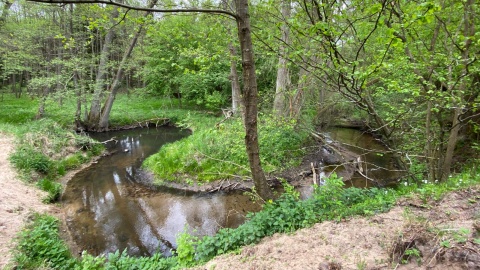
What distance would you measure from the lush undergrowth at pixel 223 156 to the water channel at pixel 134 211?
2.93 ft

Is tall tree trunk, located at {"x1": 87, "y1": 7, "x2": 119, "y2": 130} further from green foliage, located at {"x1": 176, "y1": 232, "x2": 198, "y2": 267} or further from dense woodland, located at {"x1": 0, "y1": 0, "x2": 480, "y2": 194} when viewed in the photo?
green foliage, located at {"x1": 176, "y1": 232, "x2": 198, "y2": 267}

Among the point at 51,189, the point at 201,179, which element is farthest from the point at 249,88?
the point at 51,189

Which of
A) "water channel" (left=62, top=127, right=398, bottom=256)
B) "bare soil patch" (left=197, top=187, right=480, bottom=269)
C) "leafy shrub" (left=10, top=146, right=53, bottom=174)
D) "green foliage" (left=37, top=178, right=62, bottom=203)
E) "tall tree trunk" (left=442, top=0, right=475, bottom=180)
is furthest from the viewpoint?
"leafy shrub" (left=10, top=146, right=53, bottom=174)

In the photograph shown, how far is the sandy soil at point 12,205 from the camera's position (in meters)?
4.92

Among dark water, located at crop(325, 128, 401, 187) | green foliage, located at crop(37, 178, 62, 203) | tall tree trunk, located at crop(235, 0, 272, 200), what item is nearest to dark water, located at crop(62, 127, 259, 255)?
green foliage, located at crop(37, 178, 62, 203)

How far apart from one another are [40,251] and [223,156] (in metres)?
6.17

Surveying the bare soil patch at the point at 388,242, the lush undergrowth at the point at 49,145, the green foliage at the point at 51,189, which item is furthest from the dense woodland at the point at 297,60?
the green foliage at the point at 51,189

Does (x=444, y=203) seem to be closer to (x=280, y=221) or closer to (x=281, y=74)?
(x=280, y=221)

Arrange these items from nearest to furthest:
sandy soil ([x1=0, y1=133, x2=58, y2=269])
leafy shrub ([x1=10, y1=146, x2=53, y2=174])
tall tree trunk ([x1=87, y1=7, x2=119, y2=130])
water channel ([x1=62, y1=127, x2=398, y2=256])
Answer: sandy soil ([x1=0, y1=133, x2=58, y2=269]), water channel ([x1=62, y1=127, x2=398, y2=256]), leafy shrub ([x1=10, y1=146, x2=53, y2=174]), tall tree trunk ([x1=87, y1=7, x2=119, y2=130])

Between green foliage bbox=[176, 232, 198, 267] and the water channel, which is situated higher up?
green foliage bbox=[176, 232, 198, 267]

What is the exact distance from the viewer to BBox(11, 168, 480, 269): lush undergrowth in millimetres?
3986

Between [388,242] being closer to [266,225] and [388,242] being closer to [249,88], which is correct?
[266,225]

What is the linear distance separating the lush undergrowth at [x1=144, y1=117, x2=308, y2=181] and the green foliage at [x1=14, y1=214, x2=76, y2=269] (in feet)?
14.9

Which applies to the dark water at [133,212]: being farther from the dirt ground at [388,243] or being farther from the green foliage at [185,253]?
the dirt ground at [388,243]
